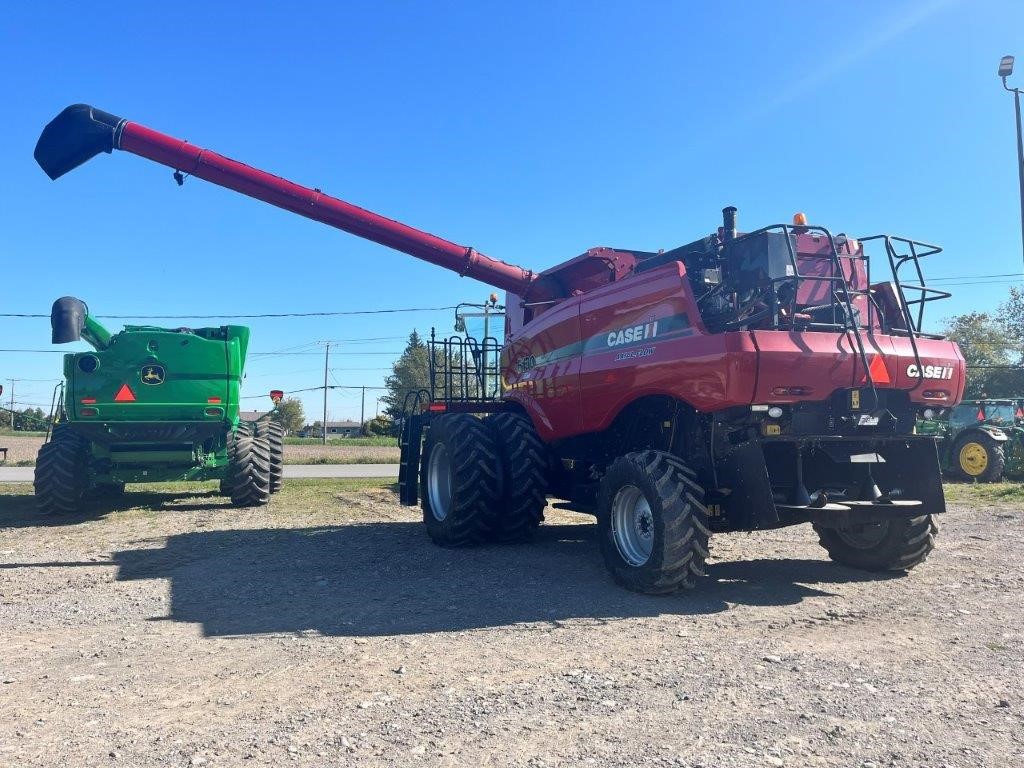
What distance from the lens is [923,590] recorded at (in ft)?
20.5

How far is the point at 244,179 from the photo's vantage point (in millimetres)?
9953

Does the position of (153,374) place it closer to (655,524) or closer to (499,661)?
(655,524)

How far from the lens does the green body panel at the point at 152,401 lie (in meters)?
11.3

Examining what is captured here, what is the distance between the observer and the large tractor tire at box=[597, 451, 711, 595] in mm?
5676

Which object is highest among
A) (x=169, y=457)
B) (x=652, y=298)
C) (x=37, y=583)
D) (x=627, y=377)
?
(x=652, y=298)

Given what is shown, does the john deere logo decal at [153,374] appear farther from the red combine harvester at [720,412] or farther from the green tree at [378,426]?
the green tree at [378,426]

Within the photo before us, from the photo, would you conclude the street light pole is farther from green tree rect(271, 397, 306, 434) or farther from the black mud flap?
green tree rect(271, 397, 306, 434)

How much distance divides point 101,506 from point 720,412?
1067 centimetres

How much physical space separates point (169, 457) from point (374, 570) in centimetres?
570

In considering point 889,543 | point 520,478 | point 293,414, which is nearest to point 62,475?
point 520,478

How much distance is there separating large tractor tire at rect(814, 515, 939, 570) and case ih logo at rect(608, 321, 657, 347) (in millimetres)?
2281

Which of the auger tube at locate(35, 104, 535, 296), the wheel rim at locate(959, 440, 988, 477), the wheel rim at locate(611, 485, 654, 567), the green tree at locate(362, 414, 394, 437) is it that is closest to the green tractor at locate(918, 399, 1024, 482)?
the wheel rim at locate(959, 440, 988, 477)

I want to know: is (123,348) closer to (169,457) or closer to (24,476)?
(169,457)

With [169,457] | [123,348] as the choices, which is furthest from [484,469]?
[123,348]
